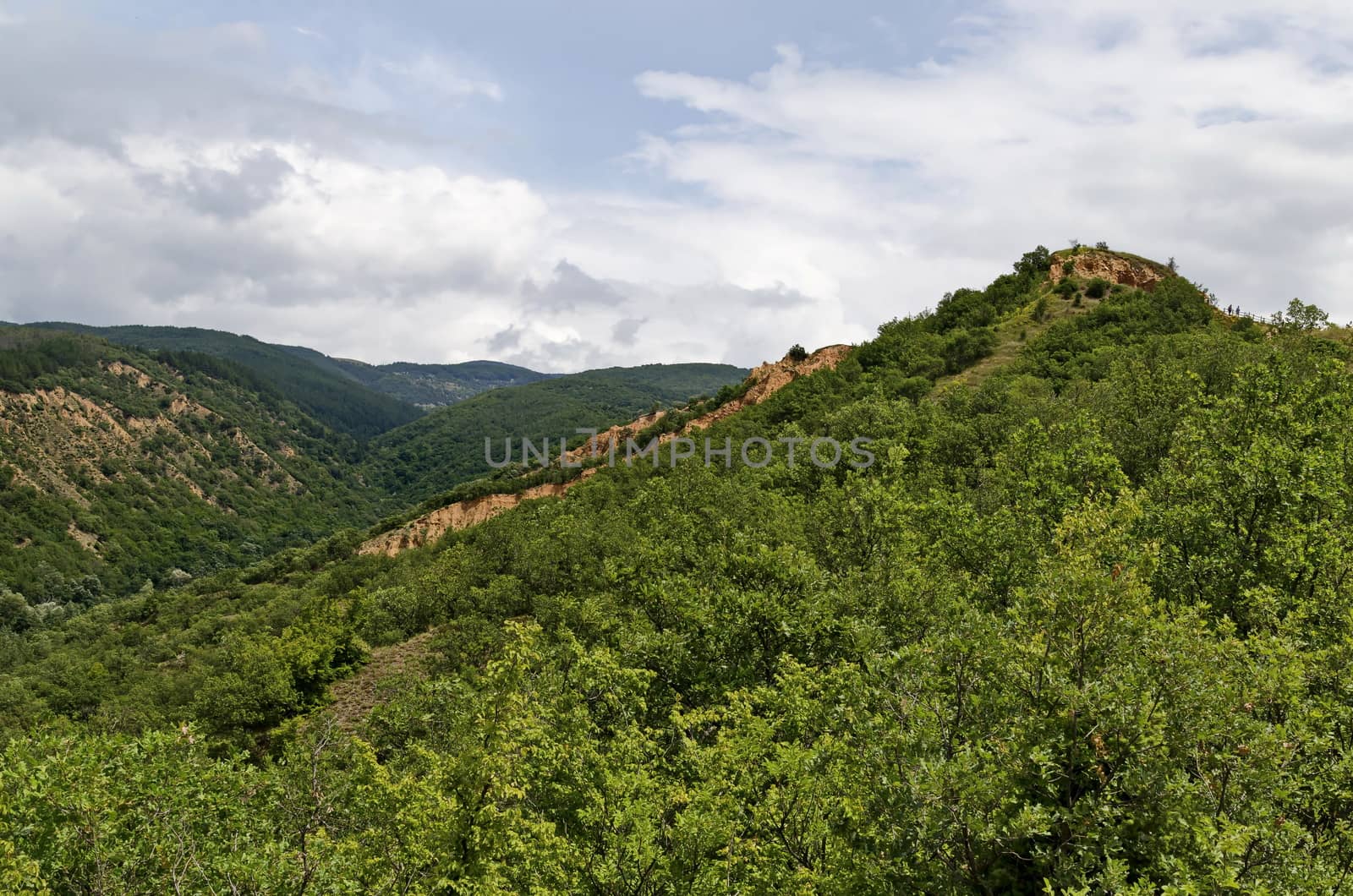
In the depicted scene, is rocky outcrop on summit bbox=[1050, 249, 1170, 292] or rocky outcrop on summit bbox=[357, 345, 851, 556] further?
rocky outcrop on summit bbox=[357, 345, 851, 556]

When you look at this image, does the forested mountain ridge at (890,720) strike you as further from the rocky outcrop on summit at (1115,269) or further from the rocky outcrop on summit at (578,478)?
the rocky outcrop on summit at (578,478)

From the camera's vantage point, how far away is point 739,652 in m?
23.7

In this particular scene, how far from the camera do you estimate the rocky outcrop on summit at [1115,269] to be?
94.6m

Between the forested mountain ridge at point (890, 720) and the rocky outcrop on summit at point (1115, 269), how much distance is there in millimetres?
58075

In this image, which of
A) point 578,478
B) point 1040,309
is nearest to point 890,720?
point 1040,309

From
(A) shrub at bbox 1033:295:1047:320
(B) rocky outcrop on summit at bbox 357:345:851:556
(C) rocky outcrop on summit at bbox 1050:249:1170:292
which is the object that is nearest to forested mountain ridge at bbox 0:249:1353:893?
(A) shrub at bbox 1033:295:1047:320

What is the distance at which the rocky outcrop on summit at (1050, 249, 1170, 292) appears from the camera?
310 feet

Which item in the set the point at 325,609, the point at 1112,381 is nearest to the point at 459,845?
the point at 1112,381

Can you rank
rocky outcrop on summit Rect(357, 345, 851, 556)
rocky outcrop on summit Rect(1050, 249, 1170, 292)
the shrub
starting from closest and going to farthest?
the shrub < rocky outcrop on summit Rect(1050, 249, 1170, 292) < rocky outcrop on summit Rect(357, 345, 851, 556)

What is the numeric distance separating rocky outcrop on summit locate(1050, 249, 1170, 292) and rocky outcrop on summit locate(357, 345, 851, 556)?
30.9 metres

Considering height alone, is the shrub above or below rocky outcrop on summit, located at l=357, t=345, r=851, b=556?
above

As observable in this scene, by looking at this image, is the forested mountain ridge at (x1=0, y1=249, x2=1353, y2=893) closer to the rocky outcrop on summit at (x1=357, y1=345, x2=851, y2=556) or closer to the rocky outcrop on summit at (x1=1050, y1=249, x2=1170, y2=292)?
the rocky outcrop on summit at (x1=1050, y1=249, x2=1170, y2=292)

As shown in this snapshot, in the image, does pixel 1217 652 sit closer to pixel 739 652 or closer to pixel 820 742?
pixel 820 742

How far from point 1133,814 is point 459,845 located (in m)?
12.3
